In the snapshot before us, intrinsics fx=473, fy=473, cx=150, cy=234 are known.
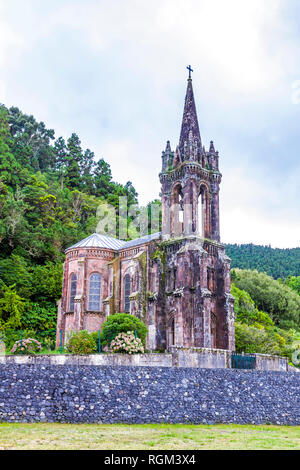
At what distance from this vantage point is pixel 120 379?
2209 centimetres

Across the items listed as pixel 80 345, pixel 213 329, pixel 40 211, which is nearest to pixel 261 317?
pixel 213 329

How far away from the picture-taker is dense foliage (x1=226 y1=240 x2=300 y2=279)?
9206 centimetres

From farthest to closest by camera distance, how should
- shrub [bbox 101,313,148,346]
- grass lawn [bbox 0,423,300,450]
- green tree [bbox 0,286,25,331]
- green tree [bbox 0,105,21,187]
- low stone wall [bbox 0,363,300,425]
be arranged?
green tree [bbox 0,105,21,187]
green tree [bbox 0,286,25,331]
shrub [bbox 101,313,148,346]
low stone wall [bbox 0,363,300,425]
grass lawn [bbox 0,423,300,450]

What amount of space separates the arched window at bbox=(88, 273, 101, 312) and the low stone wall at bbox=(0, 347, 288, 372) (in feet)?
56.8

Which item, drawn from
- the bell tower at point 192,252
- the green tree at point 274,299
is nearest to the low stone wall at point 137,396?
the bell tower at point 192,252

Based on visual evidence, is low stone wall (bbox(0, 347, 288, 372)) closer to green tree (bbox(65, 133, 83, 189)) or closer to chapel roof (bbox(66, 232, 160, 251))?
chapel roof (bbox(66, 232, 160, 251))

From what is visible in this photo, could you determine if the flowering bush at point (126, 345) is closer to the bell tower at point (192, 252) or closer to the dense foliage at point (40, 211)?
the bell tower at point (192, 252)

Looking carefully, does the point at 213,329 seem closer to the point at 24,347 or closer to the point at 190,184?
the point at 190,184

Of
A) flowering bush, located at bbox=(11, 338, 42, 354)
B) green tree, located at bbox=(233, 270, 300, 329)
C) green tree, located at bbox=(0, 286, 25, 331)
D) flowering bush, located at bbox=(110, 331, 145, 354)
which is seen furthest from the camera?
green tree, located at bbox=(233, 270, 300, 329)

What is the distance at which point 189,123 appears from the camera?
4584 cm

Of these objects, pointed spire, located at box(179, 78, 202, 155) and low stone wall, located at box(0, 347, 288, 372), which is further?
pointed spire, located at box(179, 78, 202, 155)

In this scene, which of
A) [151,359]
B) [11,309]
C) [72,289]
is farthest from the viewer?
[11,309]

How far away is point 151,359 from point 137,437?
824cm

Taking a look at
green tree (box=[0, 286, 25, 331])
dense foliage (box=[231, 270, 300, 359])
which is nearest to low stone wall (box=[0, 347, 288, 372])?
green tree (box=[0, 286, 25, 331])
